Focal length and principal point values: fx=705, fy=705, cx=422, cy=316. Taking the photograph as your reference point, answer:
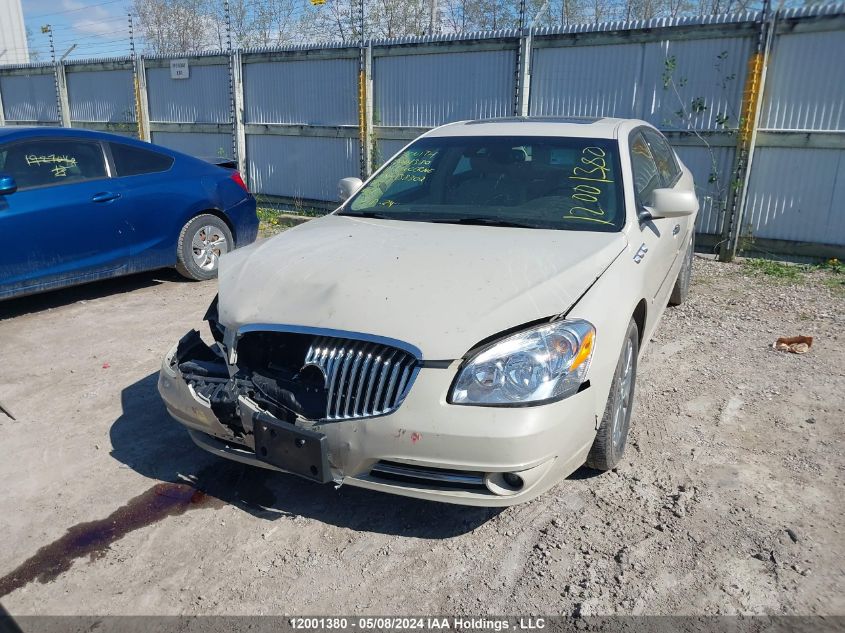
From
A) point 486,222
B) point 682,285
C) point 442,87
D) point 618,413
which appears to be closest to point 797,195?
point 682,285

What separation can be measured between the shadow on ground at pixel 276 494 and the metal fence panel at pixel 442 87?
6.82 m

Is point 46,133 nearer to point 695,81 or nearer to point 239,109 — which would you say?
point 239,109

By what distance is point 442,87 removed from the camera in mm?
9773

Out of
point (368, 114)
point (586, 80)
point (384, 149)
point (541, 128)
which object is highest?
point (586, 80)

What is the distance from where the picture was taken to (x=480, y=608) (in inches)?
104

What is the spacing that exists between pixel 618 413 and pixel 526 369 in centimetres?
94

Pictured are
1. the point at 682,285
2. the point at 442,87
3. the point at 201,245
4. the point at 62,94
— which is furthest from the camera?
the point at 62,94

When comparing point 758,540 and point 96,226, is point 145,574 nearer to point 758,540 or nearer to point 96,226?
point 758,540

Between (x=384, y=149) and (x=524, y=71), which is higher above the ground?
(x=524, y=71)

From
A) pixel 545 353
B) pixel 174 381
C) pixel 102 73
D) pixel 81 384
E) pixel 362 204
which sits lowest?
pixel 81 384

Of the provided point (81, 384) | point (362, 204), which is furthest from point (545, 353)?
point (81, 384)

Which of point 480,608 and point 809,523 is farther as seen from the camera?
point 809,523

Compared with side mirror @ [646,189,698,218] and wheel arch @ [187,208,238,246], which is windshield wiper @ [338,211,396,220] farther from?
wheel arch @ [187,208,238,246]

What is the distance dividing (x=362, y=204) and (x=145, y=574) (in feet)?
8.21
